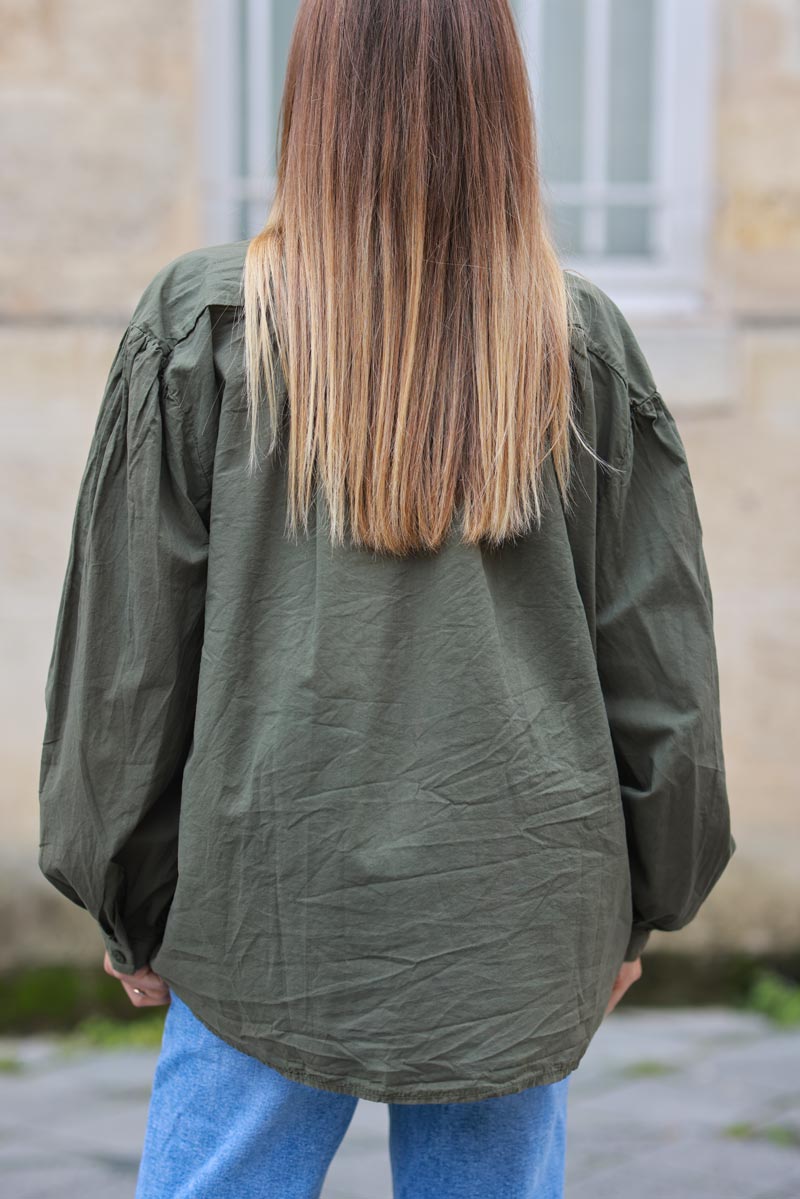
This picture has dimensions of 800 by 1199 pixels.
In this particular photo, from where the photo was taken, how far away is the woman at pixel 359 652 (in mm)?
1491

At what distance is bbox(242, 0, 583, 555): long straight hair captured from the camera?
1504mm

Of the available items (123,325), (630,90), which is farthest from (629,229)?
(123,325)

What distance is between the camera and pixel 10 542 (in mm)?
4004

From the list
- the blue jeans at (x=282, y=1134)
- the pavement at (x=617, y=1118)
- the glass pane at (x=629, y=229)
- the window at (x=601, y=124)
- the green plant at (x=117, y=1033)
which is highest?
the window at (x=601, y=124)

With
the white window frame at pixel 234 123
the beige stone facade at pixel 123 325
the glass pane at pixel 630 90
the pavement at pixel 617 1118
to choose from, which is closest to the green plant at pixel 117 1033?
the pavement at pixel 617 1118

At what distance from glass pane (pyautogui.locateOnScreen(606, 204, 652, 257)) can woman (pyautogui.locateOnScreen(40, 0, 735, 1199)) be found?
277cm

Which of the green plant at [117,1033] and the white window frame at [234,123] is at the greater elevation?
the white window frame at [234,123]

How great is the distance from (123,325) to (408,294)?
8.54ft

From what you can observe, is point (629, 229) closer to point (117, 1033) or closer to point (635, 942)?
point (117, 1033)

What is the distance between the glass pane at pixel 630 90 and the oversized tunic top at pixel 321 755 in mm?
2813

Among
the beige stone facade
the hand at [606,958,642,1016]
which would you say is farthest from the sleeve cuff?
the beige stone facade

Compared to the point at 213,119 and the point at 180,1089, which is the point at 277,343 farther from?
the point at 213,119

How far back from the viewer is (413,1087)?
150cm

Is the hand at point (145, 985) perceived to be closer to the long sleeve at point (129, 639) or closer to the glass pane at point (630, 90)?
the long sleeve at point (129, 639)
